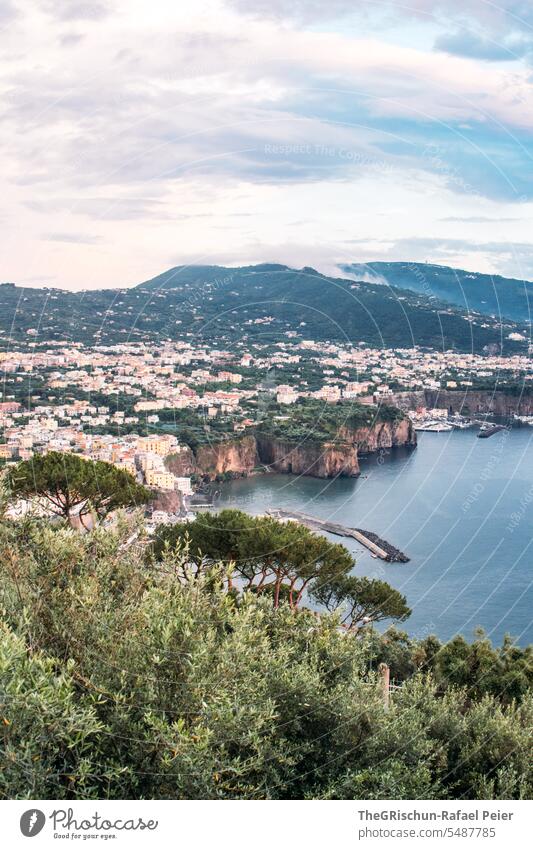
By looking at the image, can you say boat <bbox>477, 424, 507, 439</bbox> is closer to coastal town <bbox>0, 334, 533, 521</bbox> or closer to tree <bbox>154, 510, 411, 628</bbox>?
coastal town <bbox>0, 334, 533, 521</bbox>

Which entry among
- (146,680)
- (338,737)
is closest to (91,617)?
(146,680)

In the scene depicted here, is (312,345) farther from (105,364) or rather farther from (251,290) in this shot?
(105,364)

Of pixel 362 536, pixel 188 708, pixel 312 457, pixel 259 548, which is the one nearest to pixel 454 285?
pixel 259 548

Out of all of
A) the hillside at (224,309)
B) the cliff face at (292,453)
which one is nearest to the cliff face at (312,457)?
the cliff face at (292,453)

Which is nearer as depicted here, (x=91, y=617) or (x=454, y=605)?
(x=91, y=617)

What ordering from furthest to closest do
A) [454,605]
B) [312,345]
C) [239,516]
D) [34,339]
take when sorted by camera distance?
[454,605], [34,339], [312,345], [239,516]

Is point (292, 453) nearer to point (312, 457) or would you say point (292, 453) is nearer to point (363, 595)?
point (312, 457)
